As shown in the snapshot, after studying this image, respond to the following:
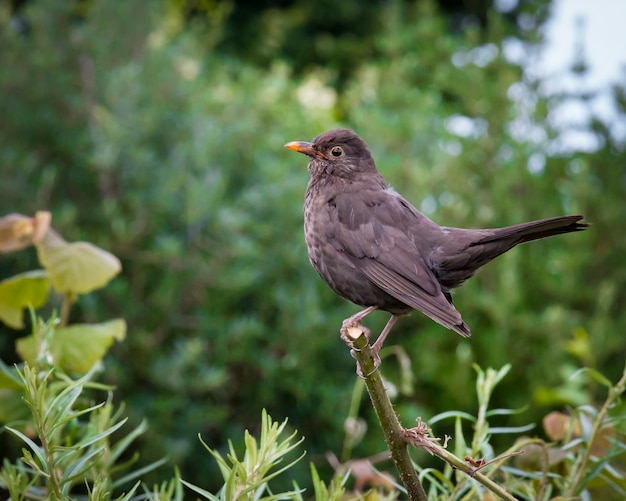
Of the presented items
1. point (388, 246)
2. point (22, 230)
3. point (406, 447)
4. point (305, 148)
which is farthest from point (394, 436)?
A: point (305, 148)

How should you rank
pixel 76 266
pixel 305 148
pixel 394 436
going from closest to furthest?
Result: pixel 394 436 → pixel 76 266 → pixel 305 148

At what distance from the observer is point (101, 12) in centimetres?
609

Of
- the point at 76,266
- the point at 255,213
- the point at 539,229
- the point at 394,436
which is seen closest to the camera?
the point at 394,436

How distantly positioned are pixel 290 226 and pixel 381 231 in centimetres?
300

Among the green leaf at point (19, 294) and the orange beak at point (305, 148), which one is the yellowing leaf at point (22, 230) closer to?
the green leaf at point (19, 294)

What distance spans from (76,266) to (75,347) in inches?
8.7

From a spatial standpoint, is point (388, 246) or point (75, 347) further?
point (388, 246)

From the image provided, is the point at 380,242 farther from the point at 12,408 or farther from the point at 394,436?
the point at 12,408

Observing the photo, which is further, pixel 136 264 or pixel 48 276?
pixel 136 264

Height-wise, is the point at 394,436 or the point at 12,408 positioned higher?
the point at 394,436

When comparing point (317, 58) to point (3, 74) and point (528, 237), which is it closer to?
point (3, 74)

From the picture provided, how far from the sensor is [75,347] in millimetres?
1917

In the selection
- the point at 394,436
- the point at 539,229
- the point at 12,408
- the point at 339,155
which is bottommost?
the point at 12,408

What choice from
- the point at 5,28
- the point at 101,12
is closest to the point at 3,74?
the point at 5,28
